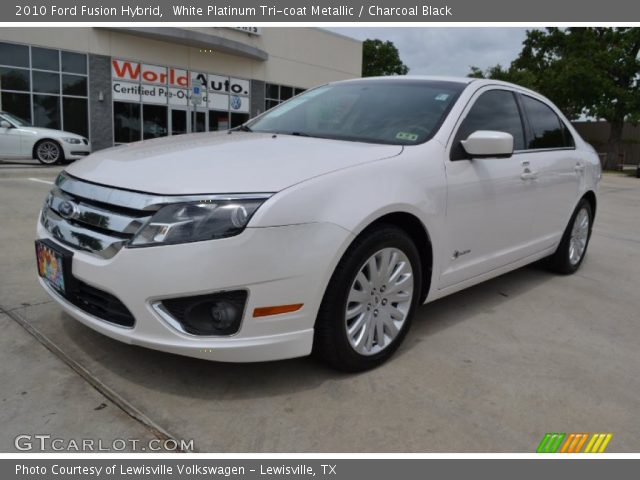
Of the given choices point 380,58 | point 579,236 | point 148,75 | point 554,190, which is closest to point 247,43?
point 148,75

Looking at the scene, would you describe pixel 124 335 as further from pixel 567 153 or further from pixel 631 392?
pixel 567 153

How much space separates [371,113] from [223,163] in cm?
124

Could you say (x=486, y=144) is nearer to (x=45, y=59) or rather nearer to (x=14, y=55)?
(x=14, y=55)

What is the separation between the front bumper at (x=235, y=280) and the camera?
225cm

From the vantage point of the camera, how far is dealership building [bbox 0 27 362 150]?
1738cm

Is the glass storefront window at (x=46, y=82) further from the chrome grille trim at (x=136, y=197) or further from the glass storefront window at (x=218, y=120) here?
the chrome grille trim at (x=136, y=197)

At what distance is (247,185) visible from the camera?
92.4 inches

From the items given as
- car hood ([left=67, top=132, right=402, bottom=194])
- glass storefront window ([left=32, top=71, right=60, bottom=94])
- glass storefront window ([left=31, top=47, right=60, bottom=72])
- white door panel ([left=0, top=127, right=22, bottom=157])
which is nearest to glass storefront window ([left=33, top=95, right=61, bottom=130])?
glass storefront window ([left=32, top=71, right=60, bottom=94])

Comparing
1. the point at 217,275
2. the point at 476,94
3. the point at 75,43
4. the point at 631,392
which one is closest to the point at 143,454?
the point at 217,275

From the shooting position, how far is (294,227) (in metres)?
2.34

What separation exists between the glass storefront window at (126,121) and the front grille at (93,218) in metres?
17.7

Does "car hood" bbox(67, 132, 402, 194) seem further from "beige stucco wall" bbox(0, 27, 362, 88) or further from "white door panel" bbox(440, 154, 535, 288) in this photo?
"beige stucco wall" bbox(0, 27, 362, 88)

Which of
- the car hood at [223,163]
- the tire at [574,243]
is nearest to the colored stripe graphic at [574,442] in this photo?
the car hood at [223,163]

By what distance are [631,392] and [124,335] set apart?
2.45m
